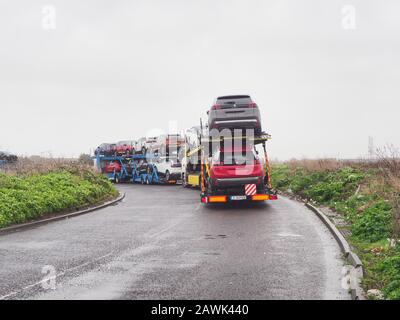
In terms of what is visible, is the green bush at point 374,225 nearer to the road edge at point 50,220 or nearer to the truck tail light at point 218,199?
the truck tail light at point 218,199

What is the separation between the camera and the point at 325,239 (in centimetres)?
1209

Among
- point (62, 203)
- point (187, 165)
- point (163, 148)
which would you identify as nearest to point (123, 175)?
point (163, 148)

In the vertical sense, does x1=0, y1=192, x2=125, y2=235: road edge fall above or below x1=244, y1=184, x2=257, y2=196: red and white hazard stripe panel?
below

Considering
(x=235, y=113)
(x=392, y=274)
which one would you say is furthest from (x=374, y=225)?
(x=235, y=113)

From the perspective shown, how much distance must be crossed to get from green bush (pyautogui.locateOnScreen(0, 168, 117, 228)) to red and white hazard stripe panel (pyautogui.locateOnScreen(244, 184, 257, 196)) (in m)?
6.96

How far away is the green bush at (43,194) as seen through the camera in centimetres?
1574

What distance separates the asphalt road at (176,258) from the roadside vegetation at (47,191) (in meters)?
1.03

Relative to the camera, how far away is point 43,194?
18203 mm

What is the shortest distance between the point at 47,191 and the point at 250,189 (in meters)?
8.01

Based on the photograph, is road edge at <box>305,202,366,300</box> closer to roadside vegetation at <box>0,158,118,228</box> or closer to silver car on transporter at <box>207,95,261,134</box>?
silver car on transporter at <box>207,95,261,134</box>

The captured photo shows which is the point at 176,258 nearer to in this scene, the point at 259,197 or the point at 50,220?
the point at 50,220

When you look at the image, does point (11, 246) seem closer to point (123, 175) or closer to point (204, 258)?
point (204, 258)

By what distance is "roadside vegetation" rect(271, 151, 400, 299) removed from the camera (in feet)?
26.9

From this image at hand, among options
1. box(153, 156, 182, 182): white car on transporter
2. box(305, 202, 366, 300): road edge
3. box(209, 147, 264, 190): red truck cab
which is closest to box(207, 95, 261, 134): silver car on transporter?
box(209, 147, 264, 190): red truck cab
